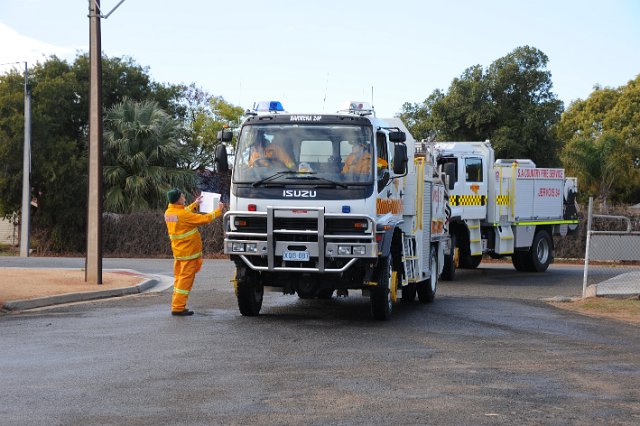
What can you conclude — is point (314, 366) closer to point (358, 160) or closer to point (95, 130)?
point (358, 160)

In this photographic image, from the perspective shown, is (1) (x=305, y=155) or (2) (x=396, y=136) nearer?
(1) (x=305, y=155)

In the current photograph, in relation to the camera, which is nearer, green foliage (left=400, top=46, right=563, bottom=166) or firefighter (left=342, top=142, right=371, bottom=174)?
firefighter (left=342, top=142, right=371, bottom=174)

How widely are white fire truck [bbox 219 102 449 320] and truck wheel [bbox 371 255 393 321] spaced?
0.01 m

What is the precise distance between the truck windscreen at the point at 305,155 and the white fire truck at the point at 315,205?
0.04ft

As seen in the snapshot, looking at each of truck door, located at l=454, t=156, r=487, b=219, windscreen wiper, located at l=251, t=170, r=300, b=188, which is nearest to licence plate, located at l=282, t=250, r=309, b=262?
windscreen wiper, located at l=251, t=170, r=300, b=188

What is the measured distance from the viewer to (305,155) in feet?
42.1

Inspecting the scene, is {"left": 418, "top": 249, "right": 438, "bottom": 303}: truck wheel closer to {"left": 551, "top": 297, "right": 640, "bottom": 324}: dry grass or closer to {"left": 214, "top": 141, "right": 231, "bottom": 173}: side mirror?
{"left": 551, "top": 297, "right": 640, "bottom": 324}: dry grass

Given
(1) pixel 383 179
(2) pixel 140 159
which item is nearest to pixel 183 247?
(1) pixel 383 179

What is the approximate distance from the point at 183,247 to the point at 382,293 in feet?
9.87

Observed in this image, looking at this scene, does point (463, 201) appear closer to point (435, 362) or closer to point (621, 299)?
point (621, 299)

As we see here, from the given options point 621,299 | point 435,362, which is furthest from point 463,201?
point 435,362

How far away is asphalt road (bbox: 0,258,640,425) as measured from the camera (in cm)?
723

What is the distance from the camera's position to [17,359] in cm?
967

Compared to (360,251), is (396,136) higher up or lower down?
higher up
